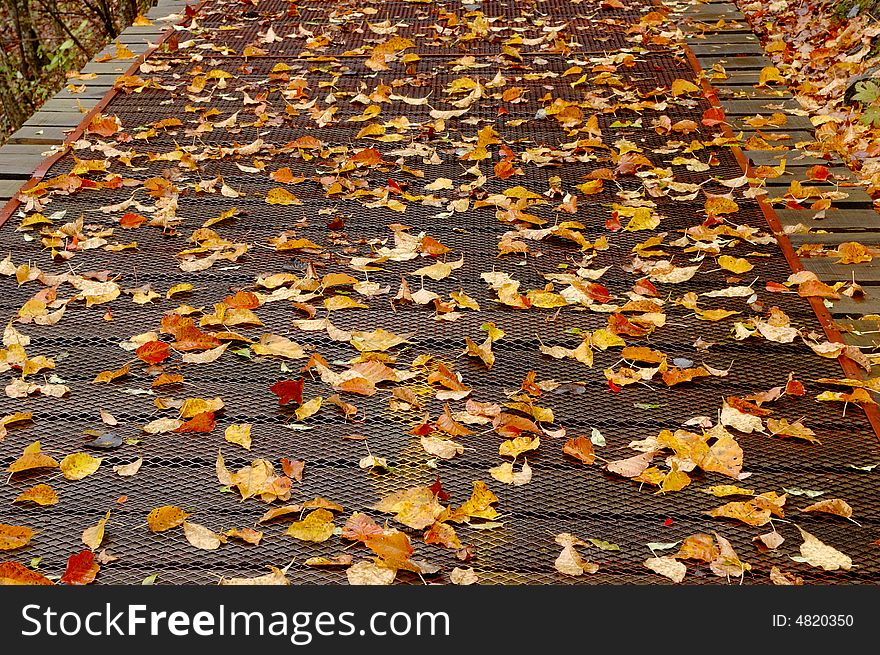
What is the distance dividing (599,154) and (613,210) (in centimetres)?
51

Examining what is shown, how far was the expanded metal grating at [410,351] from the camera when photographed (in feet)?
Result: 6.64

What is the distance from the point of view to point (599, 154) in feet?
12.5

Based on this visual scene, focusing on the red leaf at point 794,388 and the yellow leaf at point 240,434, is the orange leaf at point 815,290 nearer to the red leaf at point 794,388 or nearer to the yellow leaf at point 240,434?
the red leaf at point 794,388

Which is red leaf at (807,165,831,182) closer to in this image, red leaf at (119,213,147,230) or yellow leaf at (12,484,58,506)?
red leaf at (119,213,147,230)

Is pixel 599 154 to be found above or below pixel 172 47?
below

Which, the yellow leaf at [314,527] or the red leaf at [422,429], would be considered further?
the red leaf at [422,429]

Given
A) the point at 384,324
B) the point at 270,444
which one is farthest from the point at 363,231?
the point at 270,444

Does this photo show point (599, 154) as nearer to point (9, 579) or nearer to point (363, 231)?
point (363, 231)

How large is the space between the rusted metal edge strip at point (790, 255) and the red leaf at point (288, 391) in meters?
1.50

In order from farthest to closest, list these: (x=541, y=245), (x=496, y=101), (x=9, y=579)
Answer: (x=496, y=101)
(x=541, y=245)
(x=9, y=579)

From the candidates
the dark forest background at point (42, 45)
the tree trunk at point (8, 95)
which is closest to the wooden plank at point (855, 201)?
the dark forest background at point (42, 45)

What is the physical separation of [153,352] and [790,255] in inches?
82.2

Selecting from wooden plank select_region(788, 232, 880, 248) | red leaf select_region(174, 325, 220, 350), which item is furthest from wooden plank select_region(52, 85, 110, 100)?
wooden plank select_region(788, 232, 880, 248)

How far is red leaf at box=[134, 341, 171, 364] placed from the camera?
259 centimetres
